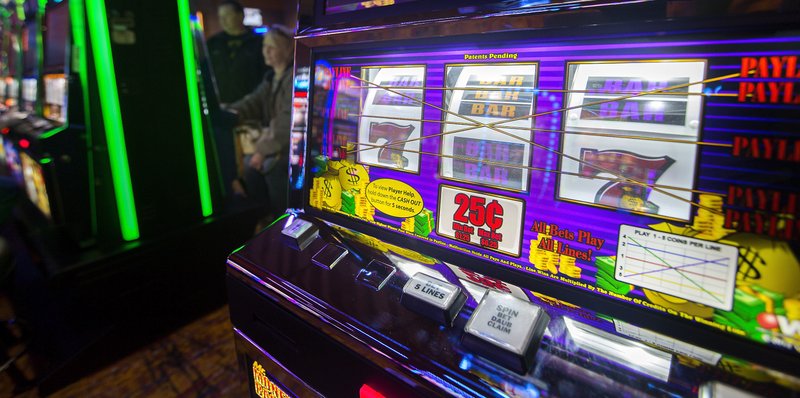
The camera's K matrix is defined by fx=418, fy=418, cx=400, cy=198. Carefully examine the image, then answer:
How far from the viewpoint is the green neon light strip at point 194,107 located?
87.7 inches

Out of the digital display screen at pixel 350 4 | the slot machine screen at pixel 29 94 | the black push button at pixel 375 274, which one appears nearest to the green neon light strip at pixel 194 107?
the slot machine screen at pixel 29 94

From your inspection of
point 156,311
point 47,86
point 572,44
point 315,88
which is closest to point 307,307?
point 315,88

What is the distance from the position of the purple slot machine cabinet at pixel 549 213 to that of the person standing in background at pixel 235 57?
2765 millimetres

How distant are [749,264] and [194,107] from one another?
2465 millimetres

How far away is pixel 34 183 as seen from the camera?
247cm

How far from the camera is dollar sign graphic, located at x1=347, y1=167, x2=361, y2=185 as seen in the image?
3.74 ft

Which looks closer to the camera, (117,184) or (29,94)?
(117,184)

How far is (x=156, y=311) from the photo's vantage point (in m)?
2.29

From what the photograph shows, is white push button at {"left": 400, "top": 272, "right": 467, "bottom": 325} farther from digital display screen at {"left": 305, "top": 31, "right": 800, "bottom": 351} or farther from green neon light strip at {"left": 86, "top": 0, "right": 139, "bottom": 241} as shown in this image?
green neon light strip at {"left": 86, "top": 0, "right": 139, "bottom": 241}

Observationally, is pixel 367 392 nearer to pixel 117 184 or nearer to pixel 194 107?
pixel 117 184

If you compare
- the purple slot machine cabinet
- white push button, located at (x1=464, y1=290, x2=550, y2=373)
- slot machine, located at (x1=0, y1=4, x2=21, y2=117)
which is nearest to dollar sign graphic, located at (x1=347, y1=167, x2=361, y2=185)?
the purple slot machine cabinet

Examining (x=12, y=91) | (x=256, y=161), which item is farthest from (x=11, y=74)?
(x=256, y=161)

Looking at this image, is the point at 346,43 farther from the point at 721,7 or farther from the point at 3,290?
the point at 3,290

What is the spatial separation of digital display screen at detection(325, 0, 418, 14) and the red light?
0.88m
